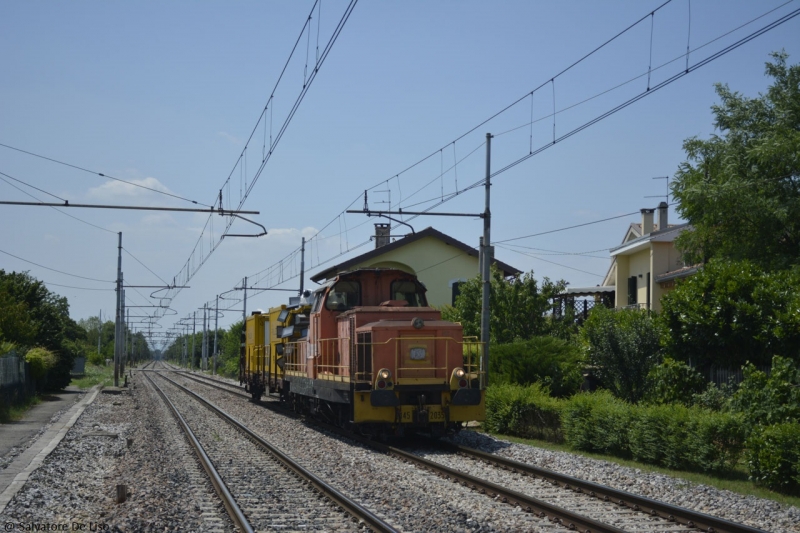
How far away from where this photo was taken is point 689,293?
61.5ft

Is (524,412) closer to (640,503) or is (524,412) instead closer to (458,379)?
(458,379)

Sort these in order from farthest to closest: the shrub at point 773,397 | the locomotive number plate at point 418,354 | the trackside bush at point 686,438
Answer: the locomotive number plate at point 418,354 → the shrub at point 773,397 → the trackside bush at point 686,438

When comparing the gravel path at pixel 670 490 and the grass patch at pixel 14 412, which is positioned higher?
the gravel path at pixel 670 490

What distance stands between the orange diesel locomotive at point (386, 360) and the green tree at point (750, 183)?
1234 cm

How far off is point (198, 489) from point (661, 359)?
40.5ft

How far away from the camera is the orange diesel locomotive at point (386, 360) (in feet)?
53.0

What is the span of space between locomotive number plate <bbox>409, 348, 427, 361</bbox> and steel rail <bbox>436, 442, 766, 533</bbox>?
3.18 metres

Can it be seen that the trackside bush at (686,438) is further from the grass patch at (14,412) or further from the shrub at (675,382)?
the grass patch at (14,412)

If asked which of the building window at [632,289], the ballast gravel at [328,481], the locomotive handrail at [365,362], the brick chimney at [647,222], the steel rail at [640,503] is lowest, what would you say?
the ballast gravel at [328,481]

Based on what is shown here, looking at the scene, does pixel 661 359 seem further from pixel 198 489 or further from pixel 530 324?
pixel 198 489

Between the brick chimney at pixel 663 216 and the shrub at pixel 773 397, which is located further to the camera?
the brick chimney at pixel 663 216

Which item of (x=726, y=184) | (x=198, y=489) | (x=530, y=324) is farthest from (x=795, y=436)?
(x=726, y=184)

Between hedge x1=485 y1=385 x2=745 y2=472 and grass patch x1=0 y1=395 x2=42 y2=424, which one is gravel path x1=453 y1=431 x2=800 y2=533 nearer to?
hedge x1=485 y1=385 x2=745 y2=472

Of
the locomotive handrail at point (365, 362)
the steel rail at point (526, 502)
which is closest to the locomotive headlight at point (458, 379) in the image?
the locomotive handrail at point (365, 362)
